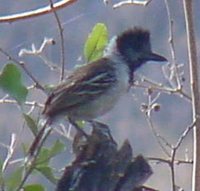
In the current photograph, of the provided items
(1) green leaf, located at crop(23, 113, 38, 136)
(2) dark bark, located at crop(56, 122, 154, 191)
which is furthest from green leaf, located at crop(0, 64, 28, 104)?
(2) dark bark, located at crop(56, 122, 154, 191)

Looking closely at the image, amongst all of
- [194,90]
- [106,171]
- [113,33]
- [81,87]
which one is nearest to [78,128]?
[81,87]

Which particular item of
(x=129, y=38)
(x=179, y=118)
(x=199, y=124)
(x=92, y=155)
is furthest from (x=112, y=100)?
(x=179, y=118)

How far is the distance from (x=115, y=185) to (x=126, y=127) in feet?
12.6

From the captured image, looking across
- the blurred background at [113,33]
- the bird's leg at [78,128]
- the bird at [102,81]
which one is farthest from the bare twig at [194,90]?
the blurred background at [113,33]

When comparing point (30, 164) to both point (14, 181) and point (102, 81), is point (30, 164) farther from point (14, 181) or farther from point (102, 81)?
point (102, 81)

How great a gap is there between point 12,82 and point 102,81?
0.36 meters

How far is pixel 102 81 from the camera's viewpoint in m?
2.00

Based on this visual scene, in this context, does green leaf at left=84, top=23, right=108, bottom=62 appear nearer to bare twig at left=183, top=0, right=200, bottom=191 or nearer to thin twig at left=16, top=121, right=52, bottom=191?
bare twig at left=183, top=0, right=200, bottom=191

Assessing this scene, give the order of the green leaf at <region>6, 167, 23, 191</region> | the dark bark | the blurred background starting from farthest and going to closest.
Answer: the blurred background
the green leaf at <region>6, 167, 23, 191</region>
the dark bark

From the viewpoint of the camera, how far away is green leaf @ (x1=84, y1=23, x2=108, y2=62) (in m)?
1.92

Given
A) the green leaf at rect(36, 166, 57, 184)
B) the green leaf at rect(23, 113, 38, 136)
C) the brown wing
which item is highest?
the brown wing

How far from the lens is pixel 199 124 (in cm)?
180

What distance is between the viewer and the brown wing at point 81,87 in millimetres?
1819

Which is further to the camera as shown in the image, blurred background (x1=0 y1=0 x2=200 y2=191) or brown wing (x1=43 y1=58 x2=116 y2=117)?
blurred background (x1=0 y1=0 x2=200 y2=191)
